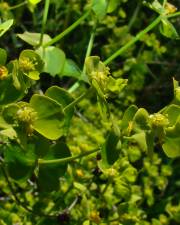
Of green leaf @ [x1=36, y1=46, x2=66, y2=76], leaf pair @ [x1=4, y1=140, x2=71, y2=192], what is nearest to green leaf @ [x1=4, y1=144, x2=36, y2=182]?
leaf pair @ [x1=4, y1=140, x2=71, y2=192]

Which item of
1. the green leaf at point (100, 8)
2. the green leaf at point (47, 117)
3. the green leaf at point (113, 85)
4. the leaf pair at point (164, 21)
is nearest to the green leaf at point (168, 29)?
the leaf pair at point (164, 21)

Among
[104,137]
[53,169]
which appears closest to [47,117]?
[53,169]

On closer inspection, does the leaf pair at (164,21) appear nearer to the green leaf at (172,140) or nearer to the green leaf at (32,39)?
the green leaf at (32,39)

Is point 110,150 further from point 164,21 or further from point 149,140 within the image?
point 164,21

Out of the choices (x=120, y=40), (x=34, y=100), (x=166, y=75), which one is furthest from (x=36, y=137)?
(x=166, y=75)

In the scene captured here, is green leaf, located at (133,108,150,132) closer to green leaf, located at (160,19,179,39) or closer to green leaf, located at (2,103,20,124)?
green leaf, located at (2,103,20,124)

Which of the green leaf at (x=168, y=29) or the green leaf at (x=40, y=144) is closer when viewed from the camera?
the green leaf at (x=40, y=144)

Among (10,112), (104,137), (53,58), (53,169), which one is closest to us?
(10,112)
